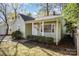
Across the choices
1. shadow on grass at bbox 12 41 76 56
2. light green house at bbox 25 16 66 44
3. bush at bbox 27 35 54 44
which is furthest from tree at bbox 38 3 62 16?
shadow on grass at bbox 12 41 76 56

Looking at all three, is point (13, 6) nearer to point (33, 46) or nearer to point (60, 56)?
point (33, 46)

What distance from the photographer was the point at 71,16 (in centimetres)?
325

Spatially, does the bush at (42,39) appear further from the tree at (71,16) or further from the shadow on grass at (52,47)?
the tree at (71,16)

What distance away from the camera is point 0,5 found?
332 cm

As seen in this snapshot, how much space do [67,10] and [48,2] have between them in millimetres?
347

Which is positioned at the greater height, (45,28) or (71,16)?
(71,16)

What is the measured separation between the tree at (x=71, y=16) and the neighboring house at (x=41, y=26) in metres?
0.09

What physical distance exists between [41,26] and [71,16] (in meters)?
0.53

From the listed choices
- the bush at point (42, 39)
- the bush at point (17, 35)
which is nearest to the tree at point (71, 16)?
the bush at point (42, 39)

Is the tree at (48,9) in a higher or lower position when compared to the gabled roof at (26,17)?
higher

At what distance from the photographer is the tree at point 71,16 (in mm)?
3238

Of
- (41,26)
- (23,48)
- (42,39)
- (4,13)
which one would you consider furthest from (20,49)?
(4,13)

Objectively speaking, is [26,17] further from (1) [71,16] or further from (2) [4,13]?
(1) [71,16]

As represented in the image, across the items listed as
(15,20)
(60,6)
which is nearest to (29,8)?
(15,20)
